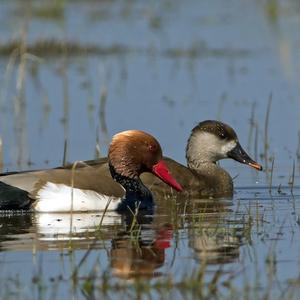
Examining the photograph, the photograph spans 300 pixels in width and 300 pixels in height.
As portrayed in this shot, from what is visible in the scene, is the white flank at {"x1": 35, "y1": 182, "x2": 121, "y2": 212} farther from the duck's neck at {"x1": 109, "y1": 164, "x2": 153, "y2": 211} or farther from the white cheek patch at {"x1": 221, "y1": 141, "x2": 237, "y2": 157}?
the white cheek patch at {"x1": 221, "y1": 141, "x2": 237, "y2": 157}

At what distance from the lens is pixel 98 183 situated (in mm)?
11156

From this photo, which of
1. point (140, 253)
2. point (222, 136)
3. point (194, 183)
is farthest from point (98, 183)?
point (140, 253)

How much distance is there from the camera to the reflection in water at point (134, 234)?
855 centimetres

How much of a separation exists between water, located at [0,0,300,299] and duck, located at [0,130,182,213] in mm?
191

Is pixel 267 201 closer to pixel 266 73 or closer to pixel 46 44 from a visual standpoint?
pixel 266 73

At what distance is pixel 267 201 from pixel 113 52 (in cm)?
1061

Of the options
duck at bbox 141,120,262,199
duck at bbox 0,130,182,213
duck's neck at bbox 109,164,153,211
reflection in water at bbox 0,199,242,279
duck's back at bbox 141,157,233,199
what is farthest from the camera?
duck at bbox 141,120,262,199

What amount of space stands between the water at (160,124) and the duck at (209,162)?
0.22 meters

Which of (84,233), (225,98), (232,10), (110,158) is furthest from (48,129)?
(232,10)

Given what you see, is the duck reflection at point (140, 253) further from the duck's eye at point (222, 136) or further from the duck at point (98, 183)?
the duck's eye at point (222, 136)

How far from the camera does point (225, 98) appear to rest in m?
17.0

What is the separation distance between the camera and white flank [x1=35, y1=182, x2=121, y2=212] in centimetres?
1091

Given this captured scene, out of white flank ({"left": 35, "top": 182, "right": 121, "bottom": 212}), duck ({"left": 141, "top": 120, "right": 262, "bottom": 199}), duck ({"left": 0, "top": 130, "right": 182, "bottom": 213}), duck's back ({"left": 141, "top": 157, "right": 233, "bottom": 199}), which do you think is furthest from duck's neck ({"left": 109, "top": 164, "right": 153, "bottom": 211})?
duck ({"left": 141, "top": 120, "right": 262, "bottom": 199})

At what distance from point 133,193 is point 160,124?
165 inches
